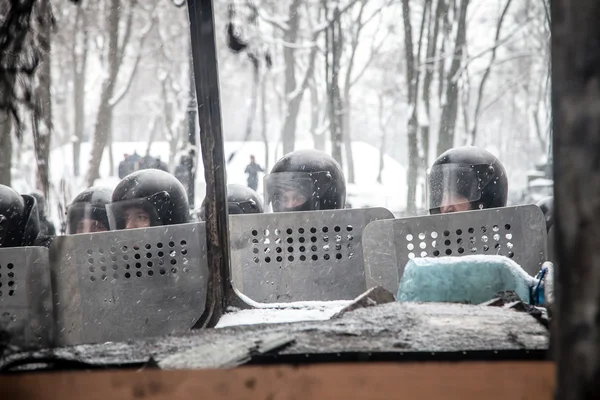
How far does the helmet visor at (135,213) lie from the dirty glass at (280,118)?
0.04 feet

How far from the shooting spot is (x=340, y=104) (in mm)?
22578

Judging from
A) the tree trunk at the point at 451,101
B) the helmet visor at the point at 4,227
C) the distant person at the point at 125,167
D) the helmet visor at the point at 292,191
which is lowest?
the helmet visor at the point at 4,227

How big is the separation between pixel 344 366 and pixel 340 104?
2070 cm

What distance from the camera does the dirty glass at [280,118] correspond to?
5.43m

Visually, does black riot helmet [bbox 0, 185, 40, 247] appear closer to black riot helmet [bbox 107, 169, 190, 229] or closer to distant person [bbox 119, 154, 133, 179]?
black riot helmet [bbox 107, 169, 190, 229]

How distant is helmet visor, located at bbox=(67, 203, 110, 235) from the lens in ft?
25.9

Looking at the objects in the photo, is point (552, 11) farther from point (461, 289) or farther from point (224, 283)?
point (224, 283)

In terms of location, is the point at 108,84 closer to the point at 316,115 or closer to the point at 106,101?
the point at 106,101

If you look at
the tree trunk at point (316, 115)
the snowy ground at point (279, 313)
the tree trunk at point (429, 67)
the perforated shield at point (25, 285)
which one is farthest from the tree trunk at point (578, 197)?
the tree trunk at point (316, 115)

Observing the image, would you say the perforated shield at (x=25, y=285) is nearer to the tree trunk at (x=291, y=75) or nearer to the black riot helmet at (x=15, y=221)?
the black riot helmet at (x=15, y=221)

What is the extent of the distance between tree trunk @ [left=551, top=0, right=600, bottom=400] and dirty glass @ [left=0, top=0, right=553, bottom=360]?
2.29 metres

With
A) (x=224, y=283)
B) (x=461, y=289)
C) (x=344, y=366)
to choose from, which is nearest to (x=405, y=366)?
(x=344, y=366)

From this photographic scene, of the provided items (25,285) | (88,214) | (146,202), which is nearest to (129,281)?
(25,285)

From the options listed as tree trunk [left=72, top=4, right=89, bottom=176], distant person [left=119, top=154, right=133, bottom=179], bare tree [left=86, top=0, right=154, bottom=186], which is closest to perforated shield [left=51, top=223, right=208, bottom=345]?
bare tree [left=86, top=0, right=154, bottom=186]
